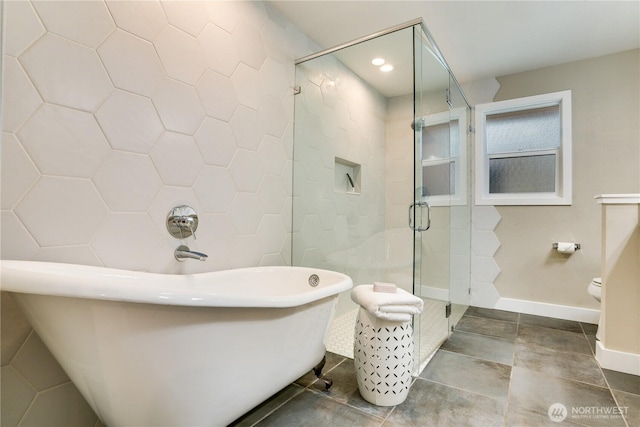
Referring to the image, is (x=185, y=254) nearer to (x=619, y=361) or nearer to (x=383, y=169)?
(x=383, y=169)

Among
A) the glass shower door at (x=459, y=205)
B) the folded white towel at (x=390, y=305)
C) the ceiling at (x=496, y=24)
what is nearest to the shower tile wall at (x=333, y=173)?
the ceiling at (x=496, y=24)

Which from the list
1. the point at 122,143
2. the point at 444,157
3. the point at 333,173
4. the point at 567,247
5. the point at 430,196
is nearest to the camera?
the point at 122,143

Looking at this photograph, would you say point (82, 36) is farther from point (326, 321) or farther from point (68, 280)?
point (326, 321)

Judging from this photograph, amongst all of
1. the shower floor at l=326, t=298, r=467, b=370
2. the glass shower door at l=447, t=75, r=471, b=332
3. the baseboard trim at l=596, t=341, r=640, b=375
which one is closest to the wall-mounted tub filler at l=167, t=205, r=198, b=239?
the shower floor at l=326, t=298, r=467, b=370

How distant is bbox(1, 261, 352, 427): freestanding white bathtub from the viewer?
767 mm

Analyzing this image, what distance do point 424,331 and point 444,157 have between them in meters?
1.29

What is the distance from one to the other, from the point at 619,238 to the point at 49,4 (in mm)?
2980

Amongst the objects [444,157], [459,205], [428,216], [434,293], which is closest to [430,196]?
[428,216]

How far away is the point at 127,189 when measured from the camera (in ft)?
4.18

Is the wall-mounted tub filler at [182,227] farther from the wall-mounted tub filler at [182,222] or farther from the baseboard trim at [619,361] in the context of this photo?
the baseboard trim at [619,361]

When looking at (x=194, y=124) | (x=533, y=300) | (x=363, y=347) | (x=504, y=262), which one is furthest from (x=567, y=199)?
(x=194, y=124)

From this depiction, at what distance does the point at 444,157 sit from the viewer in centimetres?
232

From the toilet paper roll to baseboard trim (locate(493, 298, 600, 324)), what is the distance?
504mm

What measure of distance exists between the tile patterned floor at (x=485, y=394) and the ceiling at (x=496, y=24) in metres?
2.30
